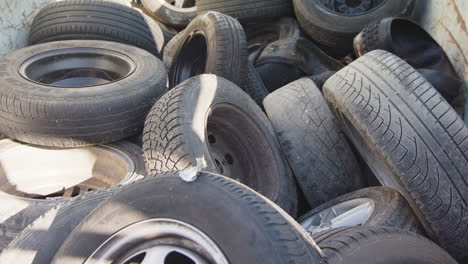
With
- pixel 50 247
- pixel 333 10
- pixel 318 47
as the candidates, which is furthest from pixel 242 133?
pixel 333 10

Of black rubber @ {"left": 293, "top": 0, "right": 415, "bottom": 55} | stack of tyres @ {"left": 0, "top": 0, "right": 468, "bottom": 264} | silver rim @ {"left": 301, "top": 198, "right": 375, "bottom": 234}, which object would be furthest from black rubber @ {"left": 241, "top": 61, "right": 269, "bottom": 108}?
silver rim @ {"left": 301, "top": 198, "right": 375, "bottom": 234}

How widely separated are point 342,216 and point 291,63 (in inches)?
67.7

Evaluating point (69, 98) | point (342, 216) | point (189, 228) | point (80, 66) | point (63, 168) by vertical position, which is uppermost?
point (189, 228)

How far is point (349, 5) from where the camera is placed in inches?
172

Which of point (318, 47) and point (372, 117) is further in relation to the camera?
point (318, 47)

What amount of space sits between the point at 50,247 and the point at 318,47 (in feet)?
10.6

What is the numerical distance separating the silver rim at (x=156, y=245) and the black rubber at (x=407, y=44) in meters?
2.26

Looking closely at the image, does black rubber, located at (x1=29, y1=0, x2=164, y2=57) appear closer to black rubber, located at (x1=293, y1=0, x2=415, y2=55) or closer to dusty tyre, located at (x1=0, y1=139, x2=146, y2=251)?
dusty tyre, located at (x1=0, y1=139, x2=146, y2=251)

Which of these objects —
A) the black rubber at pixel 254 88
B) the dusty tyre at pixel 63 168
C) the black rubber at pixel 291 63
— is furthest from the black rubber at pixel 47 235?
the black rubber at pixel 291 63

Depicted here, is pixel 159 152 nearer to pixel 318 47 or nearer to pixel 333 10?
pixel 318 47

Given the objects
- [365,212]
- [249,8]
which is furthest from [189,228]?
[249,8]

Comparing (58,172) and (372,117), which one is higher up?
(372,117)

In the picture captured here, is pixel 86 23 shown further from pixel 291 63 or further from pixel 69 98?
pixel 291 63

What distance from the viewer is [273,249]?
120 centimetres
